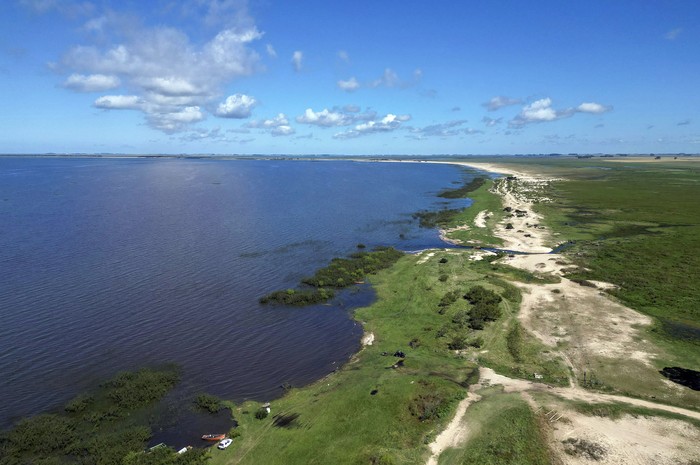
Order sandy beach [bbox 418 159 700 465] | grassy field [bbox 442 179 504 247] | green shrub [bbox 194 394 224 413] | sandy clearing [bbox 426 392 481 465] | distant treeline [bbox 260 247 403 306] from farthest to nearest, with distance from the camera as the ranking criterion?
grassy field [bbox 442 179 504 247], distant treeline [bbox 260 247 403 306], green shrub [bbox 194 394 224 413], sandy clearing [bbox 426 392 481 465], sandy beach [bbox 418 159 700 465]

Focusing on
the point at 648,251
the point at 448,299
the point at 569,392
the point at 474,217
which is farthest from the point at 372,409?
the point at 474,217

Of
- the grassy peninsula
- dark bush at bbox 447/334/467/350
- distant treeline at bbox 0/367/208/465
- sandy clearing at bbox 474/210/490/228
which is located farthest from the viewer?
sandy clearing at bbox 474/210/490/228

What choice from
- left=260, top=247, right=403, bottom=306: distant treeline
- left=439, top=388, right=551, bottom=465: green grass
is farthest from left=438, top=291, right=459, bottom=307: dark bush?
left=439, top=388, right=551, bottom=465: green grass

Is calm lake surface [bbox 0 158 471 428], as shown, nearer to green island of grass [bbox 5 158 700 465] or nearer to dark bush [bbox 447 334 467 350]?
green island of grass [bbox 5 158 700 465]

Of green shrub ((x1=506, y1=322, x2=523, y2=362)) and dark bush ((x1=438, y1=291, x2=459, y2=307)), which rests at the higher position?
dark bush ((x1=438, y1=291, x2=459, y2=307))

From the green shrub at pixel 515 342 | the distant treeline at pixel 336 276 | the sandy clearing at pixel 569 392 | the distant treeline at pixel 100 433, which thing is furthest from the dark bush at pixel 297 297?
the sandy clearing at pixel 569 392
